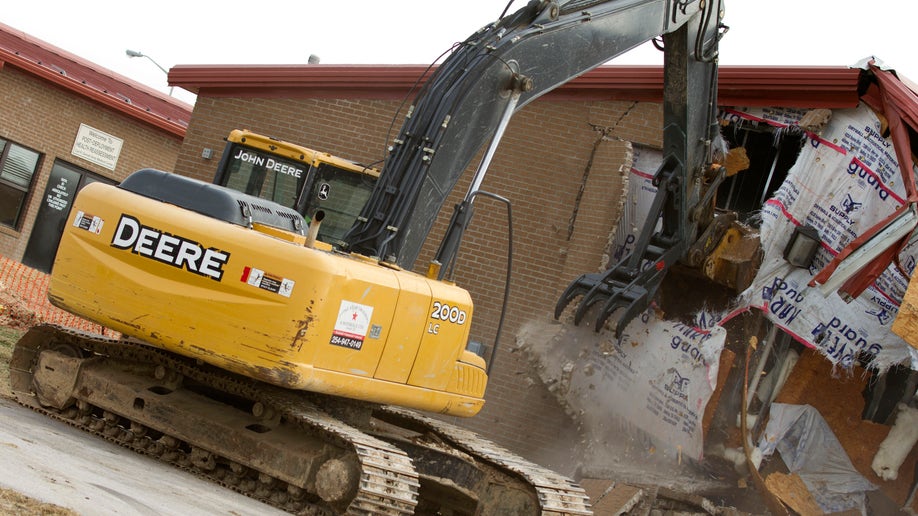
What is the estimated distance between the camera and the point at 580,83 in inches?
571

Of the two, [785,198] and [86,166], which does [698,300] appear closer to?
[785,198]

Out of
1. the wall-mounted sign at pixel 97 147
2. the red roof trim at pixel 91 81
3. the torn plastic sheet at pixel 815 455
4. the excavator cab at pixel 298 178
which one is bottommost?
the torn plastic sheet at pixel 815 455

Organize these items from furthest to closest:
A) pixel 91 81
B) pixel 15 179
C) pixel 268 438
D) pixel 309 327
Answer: pixel 91 81 → pixel 15 179 → pixel 268 438 → pixel 309 327

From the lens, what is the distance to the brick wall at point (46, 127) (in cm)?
2341

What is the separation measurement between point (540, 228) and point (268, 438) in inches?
296

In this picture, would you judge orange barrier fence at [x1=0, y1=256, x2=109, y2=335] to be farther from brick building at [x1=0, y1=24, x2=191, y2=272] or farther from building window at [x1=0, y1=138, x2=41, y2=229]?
brick building at [x1=0, y1=24, x2=191, y2=272]

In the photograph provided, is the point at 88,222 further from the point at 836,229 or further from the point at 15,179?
the point at 15,179

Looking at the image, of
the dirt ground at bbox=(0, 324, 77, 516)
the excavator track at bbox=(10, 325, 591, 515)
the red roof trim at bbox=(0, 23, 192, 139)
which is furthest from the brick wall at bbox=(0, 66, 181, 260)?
the excavator track at bbox=(10, 325, 591, 515)

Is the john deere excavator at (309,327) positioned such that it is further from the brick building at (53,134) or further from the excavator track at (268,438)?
the brick building at (53,134)

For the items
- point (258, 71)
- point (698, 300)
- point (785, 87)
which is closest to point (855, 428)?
point (698, 300)

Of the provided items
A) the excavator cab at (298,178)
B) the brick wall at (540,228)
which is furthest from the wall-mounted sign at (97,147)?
the excavator cab at (298,178)

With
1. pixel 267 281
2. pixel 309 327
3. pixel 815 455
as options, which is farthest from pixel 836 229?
pixel 267 281

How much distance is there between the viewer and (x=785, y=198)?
41.6ft

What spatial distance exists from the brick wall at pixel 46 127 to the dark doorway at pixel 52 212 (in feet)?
0.59
